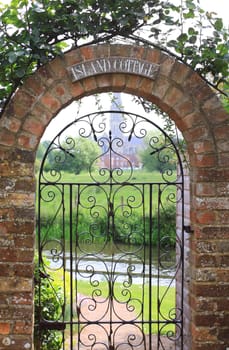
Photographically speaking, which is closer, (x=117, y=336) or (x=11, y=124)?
(x=11, y=124)

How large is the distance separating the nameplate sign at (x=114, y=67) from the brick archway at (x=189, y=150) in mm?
33

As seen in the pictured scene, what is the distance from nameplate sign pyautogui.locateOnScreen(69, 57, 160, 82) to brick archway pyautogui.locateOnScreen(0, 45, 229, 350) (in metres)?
0.03

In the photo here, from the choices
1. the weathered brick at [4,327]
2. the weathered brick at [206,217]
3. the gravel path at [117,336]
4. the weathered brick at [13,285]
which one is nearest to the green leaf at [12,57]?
the weathered brick at [13,285]

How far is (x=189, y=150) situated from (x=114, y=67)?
0.87m

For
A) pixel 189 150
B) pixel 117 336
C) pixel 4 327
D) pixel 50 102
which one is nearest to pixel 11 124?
pixel 50 102

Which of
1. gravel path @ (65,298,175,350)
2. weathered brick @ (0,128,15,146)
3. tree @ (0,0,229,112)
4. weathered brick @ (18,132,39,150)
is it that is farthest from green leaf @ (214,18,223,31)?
gravel path @ (65,298,175,350)

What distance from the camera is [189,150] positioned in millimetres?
3781

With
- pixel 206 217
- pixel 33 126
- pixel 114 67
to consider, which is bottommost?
pixel 206 217

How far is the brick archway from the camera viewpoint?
3.57m

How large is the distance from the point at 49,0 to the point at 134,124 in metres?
1.20

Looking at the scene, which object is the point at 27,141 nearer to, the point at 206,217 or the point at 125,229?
the point at 125,229

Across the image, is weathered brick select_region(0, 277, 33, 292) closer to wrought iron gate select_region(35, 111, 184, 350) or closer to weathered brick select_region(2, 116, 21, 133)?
wrought iron gate select_region(35, 111, 184, 350)

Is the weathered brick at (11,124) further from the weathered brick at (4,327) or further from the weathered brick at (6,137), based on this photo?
the weathered brick at (4,327)

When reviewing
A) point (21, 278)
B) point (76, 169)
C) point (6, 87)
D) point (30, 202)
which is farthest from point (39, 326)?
point (6, 87)
